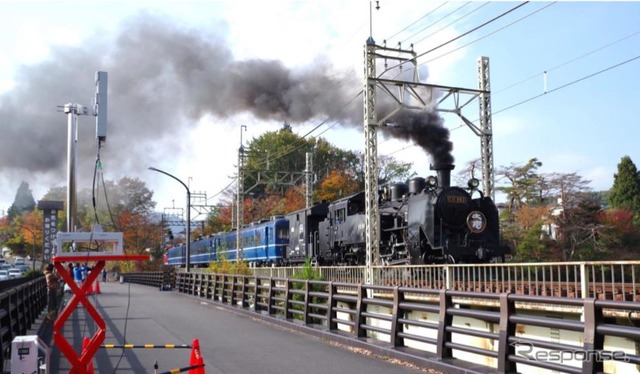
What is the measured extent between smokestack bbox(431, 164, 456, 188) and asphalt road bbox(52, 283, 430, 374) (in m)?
7.68

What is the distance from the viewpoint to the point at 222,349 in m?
11.1

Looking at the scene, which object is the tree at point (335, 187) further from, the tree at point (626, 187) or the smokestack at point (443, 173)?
the smokestack at point (443, 173)

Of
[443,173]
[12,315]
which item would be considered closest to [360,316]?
[12,315]

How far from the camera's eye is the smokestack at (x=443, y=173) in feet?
66.5

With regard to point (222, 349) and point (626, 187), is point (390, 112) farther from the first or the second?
point (626, 187)

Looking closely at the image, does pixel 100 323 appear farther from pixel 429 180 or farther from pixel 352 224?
pixel 352 224

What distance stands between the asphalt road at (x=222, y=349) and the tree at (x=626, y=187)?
1129 inches

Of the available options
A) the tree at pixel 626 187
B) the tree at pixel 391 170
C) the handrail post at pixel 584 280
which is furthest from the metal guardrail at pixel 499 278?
the tree at pixel 391 170

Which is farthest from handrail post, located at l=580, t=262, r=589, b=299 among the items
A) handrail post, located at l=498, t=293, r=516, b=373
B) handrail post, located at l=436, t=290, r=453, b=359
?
handrail post, located at l=498, t=293, r=516, b=373

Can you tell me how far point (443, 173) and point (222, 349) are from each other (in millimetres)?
11572

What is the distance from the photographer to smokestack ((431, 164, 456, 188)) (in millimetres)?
20266

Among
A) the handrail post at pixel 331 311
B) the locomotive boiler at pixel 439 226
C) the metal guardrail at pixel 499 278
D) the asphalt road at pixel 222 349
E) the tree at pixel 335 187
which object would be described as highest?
the tree at pixel 335 187

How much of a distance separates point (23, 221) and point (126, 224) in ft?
132

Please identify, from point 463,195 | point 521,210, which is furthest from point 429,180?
point 521,210
